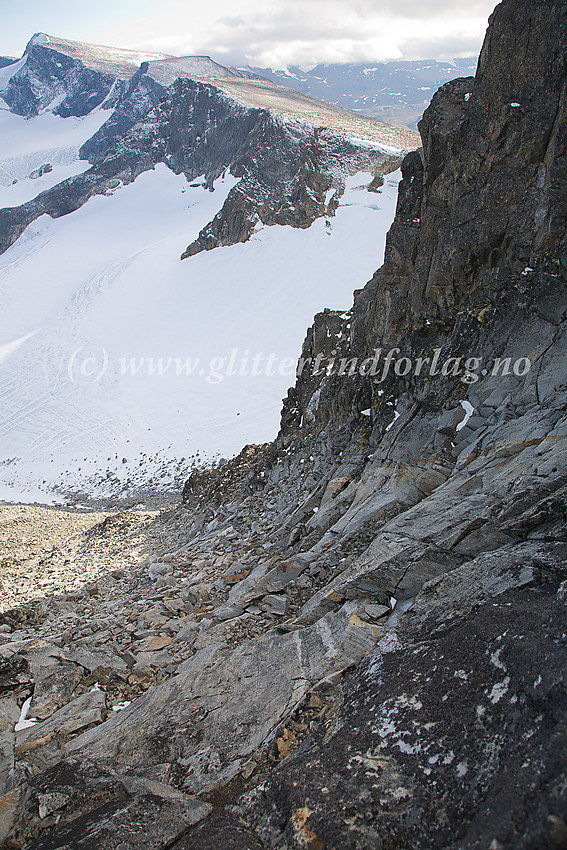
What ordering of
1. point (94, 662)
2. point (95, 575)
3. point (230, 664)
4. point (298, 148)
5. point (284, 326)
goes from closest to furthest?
point (230, 664) → point (94, 662) → point (95, 575) → point (284, 326) → point (298, 148)

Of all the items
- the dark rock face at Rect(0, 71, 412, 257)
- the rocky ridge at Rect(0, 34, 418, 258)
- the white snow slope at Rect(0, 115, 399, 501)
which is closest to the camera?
the white snow slope at Rect(0, 115, 399, 501)

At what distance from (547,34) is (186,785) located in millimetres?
11345

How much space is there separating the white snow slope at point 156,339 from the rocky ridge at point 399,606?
16.3 metres

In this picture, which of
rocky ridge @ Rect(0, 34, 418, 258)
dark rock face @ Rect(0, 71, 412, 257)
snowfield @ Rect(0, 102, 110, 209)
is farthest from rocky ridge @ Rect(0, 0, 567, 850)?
snowfield @ Rect(0, 102, 110, 209)

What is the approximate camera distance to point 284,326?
123 feet

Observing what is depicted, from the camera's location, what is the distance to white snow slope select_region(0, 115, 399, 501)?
2748 cm

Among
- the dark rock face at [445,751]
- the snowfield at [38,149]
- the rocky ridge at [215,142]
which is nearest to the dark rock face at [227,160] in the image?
the rocky ridge at [215,142]

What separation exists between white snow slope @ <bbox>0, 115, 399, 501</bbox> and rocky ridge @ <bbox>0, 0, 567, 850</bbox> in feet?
53.5

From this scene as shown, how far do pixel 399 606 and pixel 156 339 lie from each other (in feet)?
124

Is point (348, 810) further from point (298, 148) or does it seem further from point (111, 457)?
point (298, 148)

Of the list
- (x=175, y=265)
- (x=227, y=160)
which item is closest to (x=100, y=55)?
(x=227, y=160)

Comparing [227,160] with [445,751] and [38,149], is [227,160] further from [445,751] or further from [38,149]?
[445,751]

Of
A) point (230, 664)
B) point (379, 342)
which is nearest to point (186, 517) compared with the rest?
point (379, 342)

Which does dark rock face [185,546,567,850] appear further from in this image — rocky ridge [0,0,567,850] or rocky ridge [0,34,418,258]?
rocky ridge [0,34,418,258]
